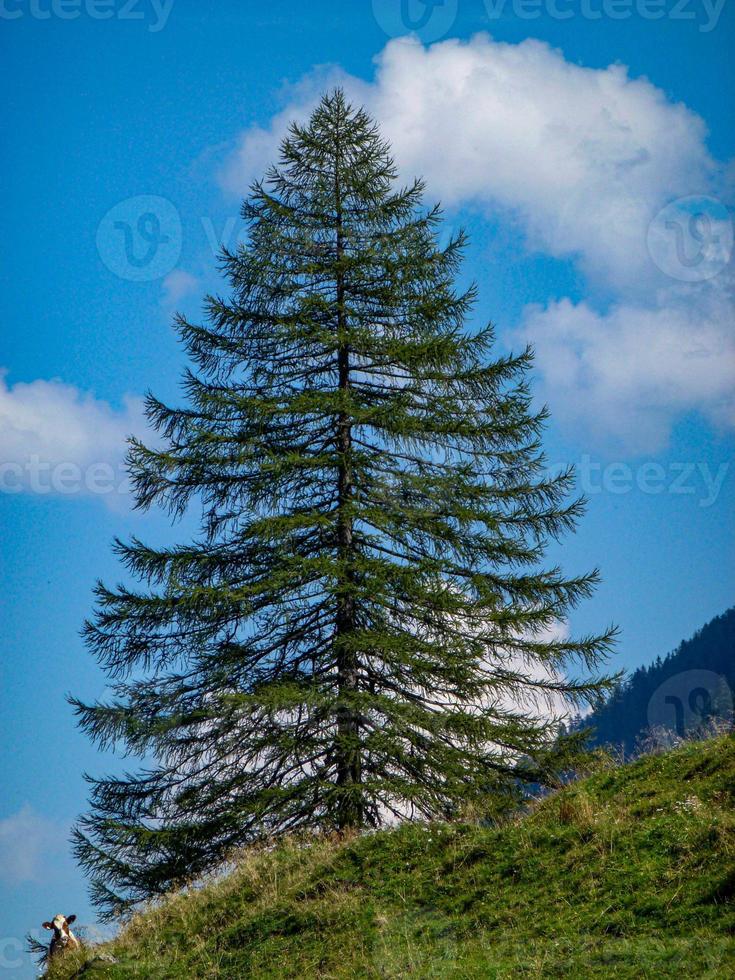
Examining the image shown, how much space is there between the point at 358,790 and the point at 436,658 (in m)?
2.38

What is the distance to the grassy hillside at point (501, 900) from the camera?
8656 millimetres

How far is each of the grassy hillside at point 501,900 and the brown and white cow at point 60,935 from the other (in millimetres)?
853

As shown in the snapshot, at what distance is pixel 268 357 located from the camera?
1711cm

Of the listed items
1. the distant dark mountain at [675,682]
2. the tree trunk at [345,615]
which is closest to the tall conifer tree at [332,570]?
the tree trunk at [345,615]

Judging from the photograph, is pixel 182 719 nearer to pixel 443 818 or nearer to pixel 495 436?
pixel 443 818

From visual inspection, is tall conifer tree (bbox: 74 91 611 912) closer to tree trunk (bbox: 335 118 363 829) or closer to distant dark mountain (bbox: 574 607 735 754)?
tree trunk (bbox: 335 118 363 829)

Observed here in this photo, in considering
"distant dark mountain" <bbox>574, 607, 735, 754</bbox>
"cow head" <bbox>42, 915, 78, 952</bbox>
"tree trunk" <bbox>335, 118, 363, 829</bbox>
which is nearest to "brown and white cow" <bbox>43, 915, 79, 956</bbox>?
"cow head" <bbox>42, 915, 78, 952</bbox>

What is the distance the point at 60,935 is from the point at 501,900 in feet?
24.4

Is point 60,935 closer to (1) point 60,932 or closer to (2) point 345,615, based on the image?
(1) point 60,932

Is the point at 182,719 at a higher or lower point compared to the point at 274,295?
lower

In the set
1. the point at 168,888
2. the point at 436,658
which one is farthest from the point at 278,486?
the point at 168,888

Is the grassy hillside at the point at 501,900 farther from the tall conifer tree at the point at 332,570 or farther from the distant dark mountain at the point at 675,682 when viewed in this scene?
the distant dark mountain at the point at 675,682

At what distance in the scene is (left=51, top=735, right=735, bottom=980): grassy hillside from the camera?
8656mm

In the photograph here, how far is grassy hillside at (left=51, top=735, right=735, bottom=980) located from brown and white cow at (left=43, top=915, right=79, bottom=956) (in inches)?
33.6
